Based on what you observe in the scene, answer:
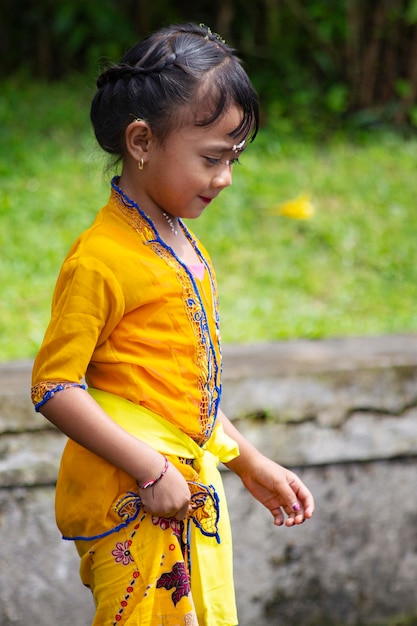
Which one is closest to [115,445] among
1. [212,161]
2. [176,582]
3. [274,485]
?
[176,582]

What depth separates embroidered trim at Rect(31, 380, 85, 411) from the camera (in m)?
1.90

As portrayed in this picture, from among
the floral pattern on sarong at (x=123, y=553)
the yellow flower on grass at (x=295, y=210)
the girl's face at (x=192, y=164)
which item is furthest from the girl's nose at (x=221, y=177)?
the yellow flower on grass at (x=295, y=210)

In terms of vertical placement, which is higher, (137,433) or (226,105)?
(226,105)

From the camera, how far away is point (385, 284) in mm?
4492

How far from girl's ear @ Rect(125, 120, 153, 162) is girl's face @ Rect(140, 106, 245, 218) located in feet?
0.04

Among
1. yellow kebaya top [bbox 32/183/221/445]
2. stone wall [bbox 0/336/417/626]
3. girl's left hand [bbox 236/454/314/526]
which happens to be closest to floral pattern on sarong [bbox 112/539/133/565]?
yellow kebaya top [bbox 32/183/221/445]

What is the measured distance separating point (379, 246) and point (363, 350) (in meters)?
1.44

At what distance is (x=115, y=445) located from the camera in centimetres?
191

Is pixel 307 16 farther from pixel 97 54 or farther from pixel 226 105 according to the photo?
pixel 226 105

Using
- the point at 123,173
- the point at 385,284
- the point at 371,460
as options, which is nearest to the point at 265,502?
the point at 123,173

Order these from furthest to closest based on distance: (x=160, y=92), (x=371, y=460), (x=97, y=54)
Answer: (x=97, y=54)
(x=371, y=460)
(x=160, y=92)

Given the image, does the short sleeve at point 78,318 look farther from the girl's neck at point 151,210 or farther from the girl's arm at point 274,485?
the girl's arm at point 274,485

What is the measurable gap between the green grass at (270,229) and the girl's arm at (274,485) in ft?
4.73

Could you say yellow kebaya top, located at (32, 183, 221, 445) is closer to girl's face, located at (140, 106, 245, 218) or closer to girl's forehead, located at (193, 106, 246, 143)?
girl's face, located at (140, 106, 245, 218)
